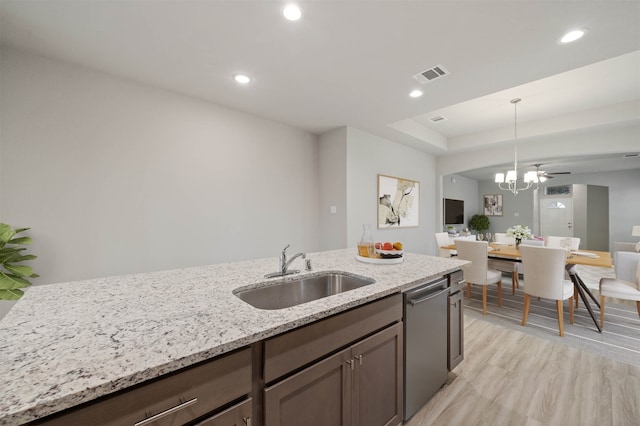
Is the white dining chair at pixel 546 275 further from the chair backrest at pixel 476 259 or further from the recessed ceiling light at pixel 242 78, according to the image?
the recessed ceiling light at pixel 242 78

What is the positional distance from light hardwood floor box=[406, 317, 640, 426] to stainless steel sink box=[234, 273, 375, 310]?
37.3 inches

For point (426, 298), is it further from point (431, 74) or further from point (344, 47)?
point (431, 74)

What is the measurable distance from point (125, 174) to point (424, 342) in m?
3.00

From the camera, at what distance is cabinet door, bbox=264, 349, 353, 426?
35.6 inches

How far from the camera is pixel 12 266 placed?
192 cm

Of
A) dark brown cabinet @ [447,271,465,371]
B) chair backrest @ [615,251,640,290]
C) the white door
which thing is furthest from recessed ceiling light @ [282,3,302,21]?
the white door

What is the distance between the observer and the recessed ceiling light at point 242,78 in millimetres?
2456

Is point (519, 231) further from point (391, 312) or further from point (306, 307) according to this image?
point (306, 307)

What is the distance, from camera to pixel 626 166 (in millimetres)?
6148

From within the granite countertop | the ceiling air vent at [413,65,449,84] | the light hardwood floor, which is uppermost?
the ceiling air vent at [413,65,449,84]

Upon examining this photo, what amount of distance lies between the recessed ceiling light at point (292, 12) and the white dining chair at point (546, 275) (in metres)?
→ 3.21

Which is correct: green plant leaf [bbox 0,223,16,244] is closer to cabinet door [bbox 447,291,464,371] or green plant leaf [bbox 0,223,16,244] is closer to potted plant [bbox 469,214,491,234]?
cabinet door [bbox 447,291,464,371]

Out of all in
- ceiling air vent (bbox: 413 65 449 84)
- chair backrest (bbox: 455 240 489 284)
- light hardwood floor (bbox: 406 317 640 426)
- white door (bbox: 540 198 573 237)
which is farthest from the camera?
white door (bbox: 540 198 573 237)

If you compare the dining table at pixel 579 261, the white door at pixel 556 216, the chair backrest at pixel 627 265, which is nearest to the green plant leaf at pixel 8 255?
the dining table at pixel 579 261
